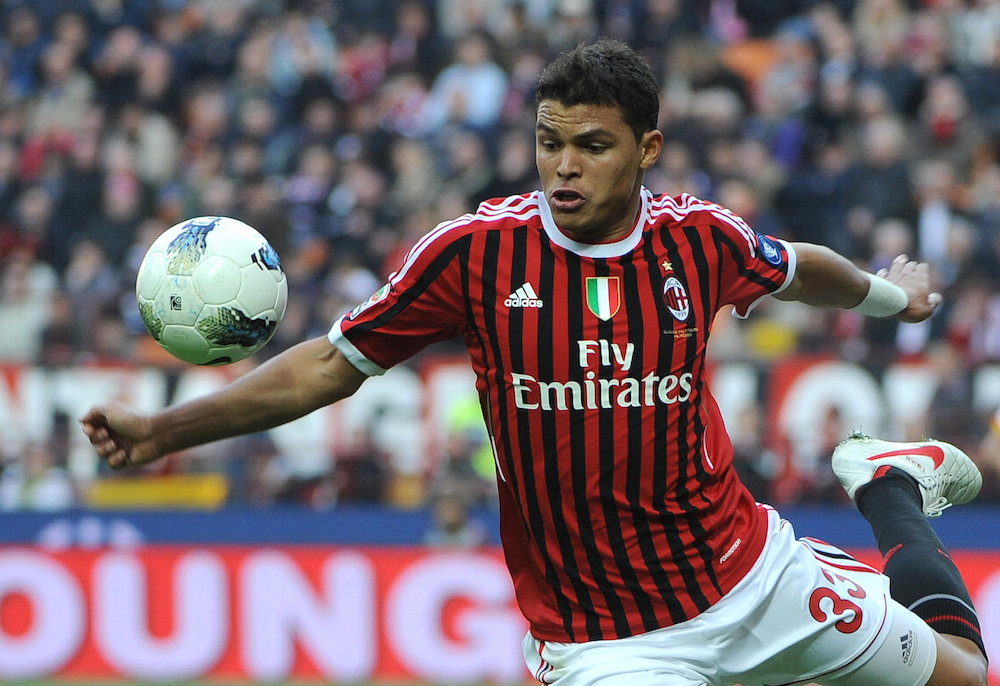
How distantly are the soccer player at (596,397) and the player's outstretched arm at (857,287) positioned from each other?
0.37m

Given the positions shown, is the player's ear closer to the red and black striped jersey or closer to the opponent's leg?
the red and black striped jersey

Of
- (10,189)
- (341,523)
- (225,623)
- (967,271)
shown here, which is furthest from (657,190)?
(10,189)

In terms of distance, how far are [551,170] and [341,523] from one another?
611 centimetres

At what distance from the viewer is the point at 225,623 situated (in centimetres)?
910

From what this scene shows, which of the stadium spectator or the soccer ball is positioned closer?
the soccer ball

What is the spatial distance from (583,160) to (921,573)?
5.57 ft

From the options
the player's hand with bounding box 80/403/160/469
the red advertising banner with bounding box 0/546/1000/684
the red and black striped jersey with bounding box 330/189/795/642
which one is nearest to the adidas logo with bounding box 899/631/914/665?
the red and black striped jersey with bounding box 330/189/795/642

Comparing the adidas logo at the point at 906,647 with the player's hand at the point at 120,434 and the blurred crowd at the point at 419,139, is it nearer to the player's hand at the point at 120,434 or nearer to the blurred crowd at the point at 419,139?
the player's hand at the point at 120,434

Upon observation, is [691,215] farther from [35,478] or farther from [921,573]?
[35,478]

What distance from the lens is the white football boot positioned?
468cm

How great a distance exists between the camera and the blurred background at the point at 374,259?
9086 millimetres

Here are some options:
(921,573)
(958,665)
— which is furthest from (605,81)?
(958,665)

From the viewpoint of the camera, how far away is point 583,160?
3.67 metres

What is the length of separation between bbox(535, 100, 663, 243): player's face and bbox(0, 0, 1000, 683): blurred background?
543 cm
